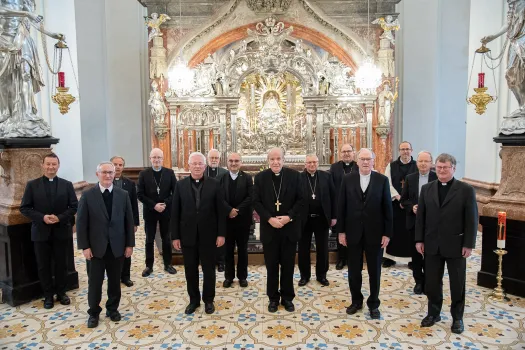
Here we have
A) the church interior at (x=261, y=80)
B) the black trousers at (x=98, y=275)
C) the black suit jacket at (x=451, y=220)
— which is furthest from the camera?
the church interior at (x=261, y=80)

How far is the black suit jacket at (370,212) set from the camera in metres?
3.93

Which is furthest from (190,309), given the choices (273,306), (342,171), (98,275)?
(342,171)

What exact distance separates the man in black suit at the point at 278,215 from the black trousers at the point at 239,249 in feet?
2.52

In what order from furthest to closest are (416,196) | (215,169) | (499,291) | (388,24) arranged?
(388,24) → (215,169) → (416,196) → (499,291)

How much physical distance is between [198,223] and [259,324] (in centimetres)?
114

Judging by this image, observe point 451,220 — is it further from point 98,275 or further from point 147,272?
point 147,272

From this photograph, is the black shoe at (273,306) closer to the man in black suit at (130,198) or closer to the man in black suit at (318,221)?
the man in black suit at (318,221)

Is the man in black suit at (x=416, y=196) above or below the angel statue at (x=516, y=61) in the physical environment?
below

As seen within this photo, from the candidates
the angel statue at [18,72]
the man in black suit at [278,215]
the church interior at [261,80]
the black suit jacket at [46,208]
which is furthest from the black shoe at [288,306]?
the angel statue at [18,72]

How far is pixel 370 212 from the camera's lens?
394cm

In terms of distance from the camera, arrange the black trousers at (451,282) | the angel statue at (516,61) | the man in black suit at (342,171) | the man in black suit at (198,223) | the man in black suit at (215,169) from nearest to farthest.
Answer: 1. the black trousers at (451,282)
2. the man in black suit at (198,223)
3. the angel statue at (516,61)
4. the man in black suit at (215,169)
5. the man in black suit at (342,171)

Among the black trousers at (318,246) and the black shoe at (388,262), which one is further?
the black shoe at (388,262)

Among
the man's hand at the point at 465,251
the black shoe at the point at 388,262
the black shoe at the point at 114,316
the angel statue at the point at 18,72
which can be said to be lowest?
the black shoe at the point at 114,316

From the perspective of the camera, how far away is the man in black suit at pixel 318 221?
490 cm
